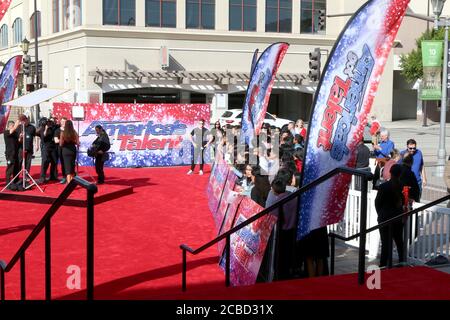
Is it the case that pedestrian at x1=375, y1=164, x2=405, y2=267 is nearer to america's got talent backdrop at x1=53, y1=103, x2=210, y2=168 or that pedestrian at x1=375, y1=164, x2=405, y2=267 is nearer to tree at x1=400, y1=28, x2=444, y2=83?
america's got talent backdrop at x1=53, y1=103, x2=210, y2=168

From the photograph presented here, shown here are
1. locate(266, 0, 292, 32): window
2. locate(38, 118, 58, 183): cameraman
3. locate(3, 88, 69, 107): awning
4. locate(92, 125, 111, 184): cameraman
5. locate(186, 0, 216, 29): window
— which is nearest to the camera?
locate(3, 88, 69, 107): awning

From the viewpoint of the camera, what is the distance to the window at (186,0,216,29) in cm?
4603

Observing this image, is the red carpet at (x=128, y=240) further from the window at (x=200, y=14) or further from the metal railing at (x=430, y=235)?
the window at (x=200, y=14)

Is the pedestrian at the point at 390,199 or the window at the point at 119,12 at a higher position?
the window at the point at 119,12

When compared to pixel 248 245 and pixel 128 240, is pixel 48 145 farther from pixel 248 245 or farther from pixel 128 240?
pixel 248 245

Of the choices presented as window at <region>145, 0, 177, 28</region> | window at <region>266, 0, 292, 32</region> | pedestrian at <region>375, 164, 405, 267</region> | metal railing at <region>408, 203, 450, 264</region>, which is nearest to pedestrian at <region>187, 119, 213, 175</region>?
metal railing at <region>408, 203, 450, 264</region>

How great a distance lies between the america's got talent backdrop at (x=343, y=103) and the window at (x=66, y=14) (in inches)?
1548

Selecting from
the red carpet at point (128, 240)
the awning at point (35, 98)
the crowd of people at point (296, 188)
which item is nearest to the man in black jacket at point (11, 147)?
the awning at point (35, 98)

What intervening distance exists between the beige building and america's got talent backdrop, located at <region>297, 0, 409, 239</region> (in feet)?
115

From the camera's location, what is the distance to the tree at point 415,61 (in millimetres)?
49156

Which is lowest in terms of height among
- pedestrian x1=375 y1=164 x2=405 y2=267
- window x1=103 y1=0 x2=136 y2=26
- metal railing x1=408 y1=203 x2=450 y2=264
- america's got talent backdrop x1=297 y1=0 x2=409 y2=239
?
metal railing x1=408 y1=203 x2=450 y2=264
